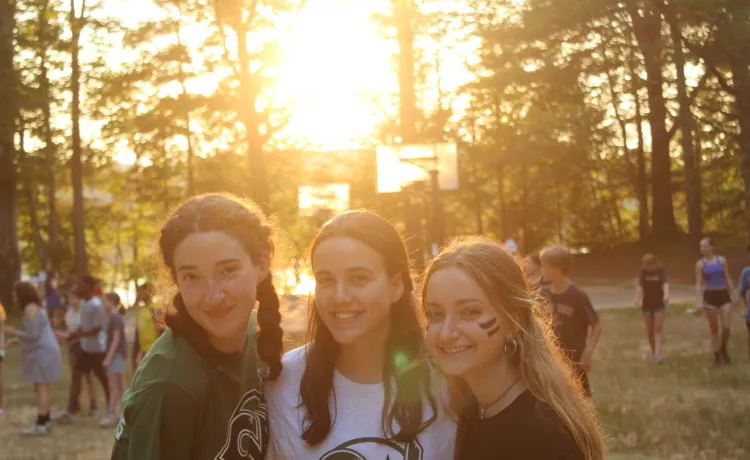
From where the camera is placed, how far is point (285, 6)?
76.1 feet

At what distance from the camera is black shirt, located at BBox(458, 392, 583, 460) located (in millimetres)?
3104

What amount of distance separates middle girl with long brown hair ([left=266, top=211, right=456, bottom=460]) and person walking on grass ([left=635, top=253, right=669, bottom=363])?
12823 mm

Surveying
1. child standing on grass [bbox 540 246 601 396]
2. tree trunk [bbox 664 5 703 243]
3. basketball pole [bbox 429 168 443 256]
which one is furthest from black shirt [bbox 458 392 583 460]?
tree trunk [bbox 664 5 703 243]

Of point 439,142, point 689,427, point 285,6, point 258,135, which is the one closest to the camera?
point 689,427

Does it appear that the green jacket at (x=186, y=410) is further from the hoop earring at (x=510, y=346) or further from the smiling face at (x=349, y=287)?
the hoop earring at (x=510, y=346)

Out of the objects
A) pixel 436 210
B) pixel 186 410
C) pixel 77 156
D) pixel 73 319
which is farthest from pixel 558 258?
pixel 77 156

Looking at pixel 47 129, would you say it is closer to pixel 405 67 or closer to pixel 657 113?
pixel 405 67

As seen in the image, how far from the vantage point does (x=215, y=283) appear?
11.3 feet

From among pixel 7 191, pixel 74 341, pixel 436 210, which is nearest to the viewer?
pixel 74 341

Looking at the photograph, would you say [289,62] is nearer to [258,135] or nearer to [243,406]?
[258,135]

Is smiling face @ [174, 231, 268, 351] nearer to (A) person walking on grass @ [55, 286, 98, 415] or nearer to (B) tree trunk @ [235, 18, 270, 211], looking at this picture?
(A) person walking on grass @ [55, 286, 98, 415]

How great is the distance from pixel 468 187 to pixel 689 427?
117 ft

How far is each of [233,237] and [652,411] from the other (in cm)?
911

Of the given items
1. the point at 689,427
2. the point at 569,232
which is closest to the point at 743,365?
the point at 689,427
